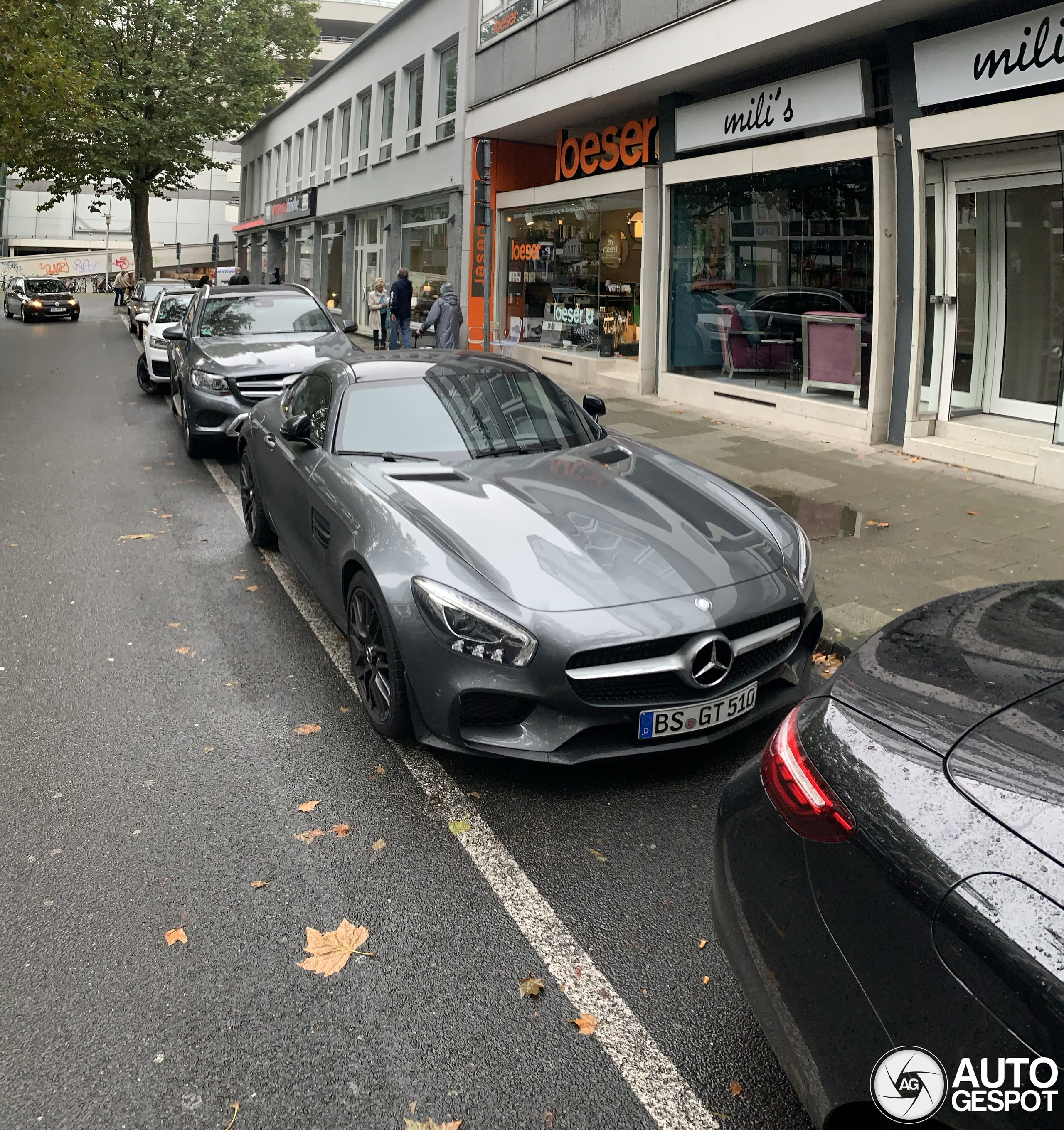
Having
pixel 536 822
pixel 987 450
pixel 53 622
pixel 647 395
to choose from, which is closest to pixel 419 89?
pixel 647 395

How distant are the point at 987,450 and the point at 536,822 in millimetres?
7725

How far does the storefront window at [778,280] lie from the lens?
11.4m

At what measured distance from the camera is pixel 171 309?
1825 centimetres

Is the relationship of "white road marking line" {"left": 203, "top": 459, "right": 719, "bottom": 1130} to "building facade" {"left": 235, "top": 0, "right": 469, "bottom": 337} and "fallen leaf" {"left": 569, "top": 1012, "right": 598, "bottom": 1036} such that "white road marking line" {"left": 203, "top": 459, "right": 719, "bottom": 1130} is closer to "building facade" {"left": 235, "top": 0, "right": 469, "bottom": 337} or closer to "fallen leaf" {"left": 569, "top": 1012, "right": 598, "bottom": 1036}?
"fallen leaf" {"left": 569, "top": 1012, "right": 598, "bottom": 1036}

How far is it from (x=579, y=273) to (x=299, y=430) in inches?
513

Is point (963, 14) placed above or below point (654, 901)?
above

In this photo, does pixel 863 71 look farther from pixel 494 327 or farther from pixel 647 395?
pixel 494 327

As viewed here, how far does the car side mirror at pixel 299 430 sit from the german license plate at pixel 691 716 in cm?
278

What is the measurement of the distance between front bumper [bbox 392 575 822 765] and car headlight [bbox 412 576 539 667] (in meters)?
0.03

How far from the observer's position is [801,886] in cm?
201

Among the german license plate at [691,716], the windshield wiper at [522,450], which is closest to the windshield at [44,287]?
the windshield wiper at [522,450]

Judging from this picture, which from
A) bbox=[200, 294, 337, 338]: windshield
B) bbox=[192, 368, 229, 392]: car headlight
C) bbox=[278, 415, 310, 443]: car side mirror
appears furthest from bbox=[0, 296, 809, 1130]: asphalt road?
bbox=[200, 294, 337, 338]: windshield

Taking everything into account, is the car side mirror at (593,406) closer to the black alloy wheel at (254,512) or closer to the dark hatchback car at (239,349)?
the black alloy wheel at (254,512)

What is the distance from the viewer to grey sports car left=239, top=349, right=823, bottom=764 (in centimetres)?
371
